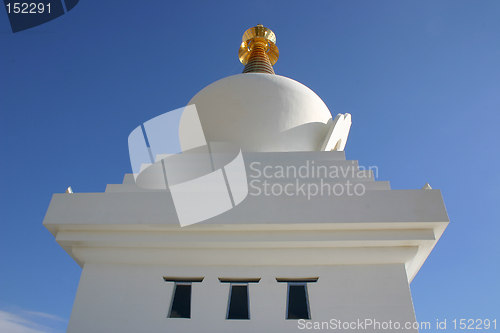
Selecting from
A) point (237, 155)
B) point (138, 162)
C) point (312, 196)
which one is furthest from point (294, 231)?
point (138, 162)

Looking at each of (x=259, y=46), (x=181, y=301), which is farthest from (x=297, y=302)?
(x=259, y=46)

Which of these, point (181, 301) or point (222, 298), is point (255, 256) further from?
point (181, 301)

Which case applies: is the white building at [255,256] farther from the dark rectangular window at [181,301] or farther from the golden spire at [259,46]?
the golden spire at [259,46]

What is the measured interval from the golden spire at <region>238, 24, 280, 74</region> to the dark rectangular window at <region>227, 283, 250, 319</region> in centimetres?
640

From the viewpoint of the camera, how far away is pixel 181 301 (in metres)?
4.91

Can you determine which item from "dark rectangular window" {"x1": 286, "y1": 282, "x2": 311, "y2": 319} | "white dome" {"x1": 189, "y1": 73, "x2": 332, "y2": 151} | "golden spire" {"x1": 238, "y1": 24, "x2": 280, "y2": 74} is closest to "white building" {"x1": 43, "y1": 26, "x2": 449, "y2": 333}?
"dark rectangular window" {"x1": 286, "y1": 282, "x2": 311, "y2": 319}

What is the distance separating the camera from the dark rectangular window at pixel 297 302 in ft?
15.4

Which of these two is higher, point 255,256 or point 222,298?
point 255,256

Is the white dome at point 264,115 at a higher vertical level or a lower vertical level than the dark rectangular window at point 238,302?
A: higher

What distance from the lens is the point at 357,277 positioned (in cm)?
494

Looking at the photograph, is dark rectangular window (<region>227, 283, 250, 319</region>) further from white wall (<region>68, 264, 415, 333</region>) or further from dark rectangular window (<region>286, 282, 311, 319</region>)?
dark rectangular window (<region>286, 282, 311, 319</region>)

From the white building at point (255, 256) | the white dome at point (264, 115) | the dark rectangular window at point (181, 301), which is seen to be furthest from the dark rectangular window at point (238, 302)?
the white dome at point (264, 115)

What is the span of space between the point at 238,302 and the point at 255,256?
600 mm

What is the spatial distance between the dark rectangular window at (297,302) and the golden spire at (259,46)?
21.0ft
